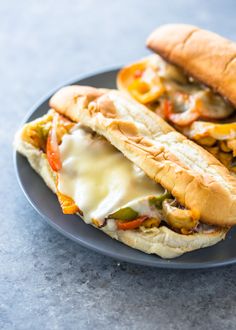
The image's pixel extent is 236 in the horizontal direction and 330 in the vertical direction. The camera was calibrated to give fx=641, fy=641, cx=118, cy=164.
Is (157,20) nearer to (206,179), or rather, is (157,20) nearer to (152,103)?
(152,103)

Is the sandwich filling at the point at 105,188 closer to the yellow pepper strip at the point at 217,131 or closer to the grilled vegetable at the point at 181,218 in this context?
the grilled vegetable at the point at 181,218

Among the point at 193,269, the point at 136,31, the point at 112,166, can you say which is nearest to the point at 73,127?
the point at 112,166

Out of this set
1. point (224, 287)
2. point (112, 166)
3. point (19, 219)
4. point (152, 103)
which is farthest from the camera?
point (152, 103)

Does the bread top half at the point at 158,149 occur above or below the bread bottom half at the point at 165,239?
above

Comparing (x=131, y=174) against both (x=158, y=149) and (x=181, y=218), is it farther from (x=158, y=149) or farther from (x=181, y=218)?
(x=181, y=218)

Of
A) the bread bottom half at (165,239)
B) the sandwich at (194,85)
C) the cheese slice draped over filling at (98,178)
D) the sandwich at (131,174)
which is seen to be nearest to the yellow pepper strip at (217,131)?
the sandwich at (194,85)

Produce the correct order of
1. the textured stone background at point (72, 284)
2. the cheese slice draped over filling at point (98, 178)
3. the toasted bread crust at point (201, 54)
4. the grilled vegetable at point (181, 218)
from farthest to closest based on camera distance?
the toasted bread crust at point (201, 54) < the cheese slice draped over filling at point (98, 178) < the grilled vegetable at point (181, 218) < the textured stone background at point (72, 284)

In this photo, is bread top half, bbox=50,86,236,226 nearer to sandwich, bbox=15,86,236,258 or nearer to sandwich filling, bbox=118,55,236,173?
sandwich, bbox=15,86,236,258

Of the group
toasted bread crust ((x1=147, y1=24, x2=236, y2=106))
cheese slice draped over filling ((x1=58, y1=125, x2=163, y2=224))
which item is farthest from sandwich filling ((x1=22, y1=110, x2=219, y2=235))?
toasted bread crust ((x1=147, y1=24, x2=236, y2=106))
